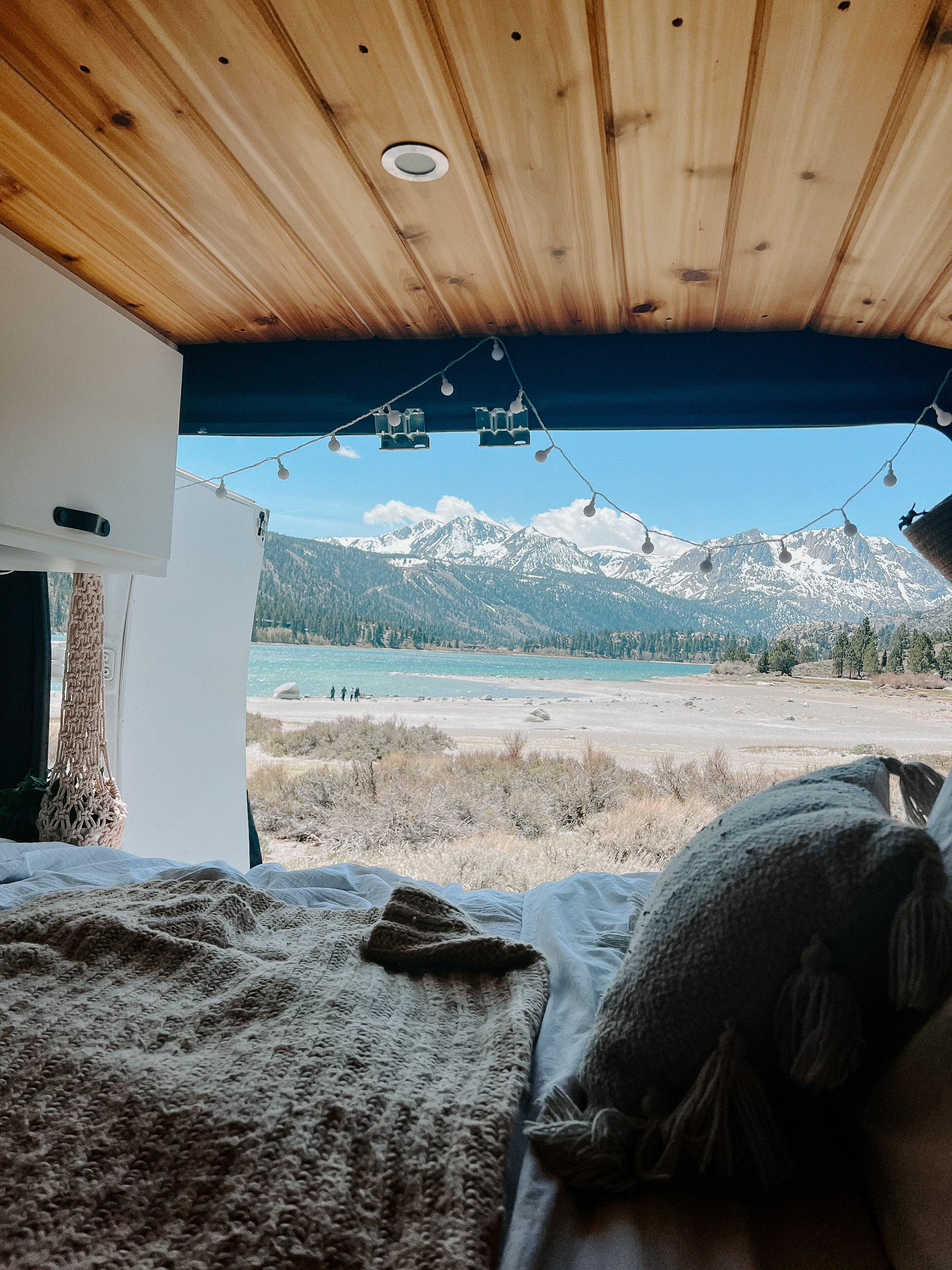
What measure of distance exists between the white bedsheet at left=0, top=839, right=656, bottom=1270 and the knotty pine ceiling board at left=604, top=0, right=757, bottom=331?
1.38m

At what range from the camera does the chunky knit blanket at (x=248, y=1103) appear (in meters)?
0.59

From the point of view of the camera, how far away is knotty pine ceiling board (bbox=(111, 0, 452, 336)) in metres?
1.16

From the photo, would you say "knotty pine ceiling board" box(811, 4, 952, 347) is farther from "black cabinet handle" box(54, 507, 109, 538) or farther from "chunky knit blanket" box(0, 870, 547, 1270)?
"black cabinet handle" box(54, 507, 109, 538)

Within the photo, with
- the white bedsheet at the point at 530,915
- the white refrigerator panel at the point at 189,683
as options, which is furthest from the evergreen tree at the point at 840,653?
the white refrigerator panel at the point at 189,683

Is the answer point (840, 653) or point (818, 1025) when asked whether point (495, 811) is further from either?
point (818, 1025)

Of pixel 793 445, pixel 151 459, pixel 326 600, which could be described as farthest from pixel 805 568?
pixel 793 445

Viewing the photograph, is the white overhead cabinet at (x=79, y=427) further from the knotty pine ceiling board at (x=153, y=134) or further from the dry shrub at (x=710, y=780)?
the dry shrub at (x=710, y=780)

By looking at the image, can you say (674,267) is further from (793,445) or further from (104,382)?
(793,445)

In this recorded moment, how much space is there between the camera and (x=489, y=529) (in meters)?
5.55

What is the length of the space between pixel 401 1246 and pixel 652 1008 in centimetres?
29

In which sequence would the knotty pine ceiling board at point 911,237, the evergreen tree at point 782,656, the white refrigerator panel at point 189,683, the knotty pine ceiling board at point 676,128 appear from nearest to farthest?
the knotty pine ceiling board at point 676,128, the knotty pine ceiling board at point 911,237, the white refrigerator panel at point 189,683, the evergreen tree at point 782,656

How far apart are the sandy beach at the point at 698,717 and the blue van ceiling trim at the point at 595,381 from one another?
1.30 meters

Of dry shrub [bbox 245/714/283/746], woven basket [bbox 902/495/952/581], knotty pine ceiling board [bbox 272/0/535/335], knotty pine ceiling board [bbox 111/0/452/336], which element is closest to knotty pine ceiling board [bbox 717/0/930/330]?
knotty pine ceiling board [bbox 272/0/535/335]

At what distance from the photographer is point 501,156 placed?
1.42 meters
